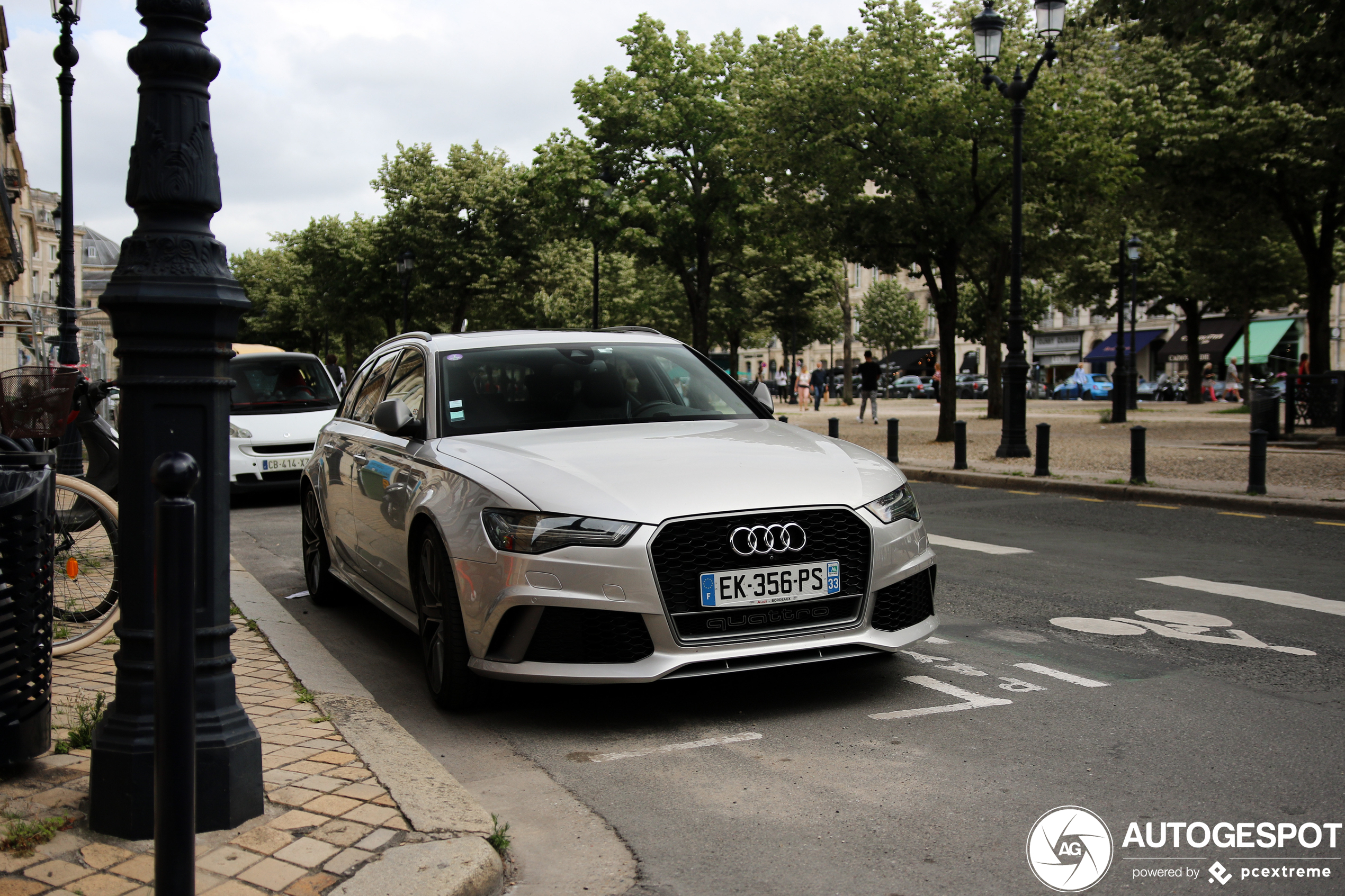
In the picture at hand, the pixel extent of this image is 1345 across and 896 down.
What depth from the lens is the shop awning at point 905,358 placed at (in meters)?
82.7

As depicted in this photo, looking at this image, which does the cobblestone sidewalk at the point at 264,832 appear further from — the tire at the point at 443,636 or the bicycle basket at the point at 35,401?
the bicycle basket at the point at 35,401

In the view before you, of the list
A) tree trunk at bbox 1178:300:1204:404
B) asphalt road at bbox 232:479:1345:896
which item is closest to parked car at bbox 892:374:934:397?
tree trunk at bbox 1178:300:1204:404

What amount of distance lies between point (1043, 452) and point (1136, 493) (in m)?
2.12

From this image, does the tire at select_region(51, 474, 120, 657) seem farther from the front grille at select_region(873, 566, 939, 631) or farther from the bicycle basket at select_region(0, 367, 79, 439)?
the front grille at select_region(873, 566, 939, 631)

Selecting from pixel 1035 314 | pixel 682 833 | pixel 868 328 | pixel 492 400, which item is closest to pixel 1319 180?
pixel 492 400

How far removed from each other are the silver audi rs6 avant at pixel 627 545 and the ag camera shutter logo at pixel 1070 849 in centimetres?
122

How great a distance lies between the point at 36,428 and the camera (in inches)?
263

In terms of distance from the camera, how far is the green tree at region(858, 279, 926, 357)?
253 feet

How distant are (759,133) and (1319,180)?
10971 mm

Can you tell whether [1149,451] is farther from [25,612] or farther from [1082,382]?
[1082,382]

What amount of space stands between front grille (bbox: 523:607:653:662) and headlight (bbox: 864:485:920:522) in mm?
1030

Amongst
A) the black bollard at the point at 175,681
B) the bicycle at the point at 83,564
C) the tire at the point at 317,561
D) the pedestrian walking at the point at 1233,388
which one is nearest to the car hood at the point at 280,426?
the tire at the point at 317,561

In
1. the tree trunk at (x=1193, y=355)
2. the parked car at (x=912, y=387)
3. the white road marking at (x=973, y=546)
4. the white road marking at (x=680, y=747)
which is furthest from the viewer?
the parked car at (x=912, y=387)

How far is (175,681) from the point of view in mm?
2467
